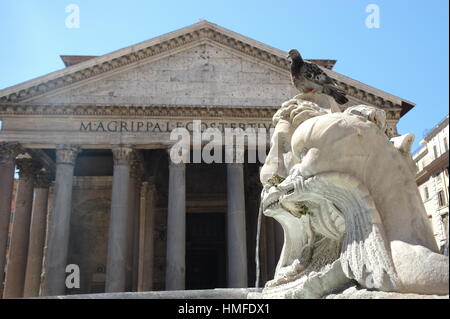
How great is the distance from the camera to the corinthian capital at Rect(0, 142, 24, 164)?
1534 centimetres

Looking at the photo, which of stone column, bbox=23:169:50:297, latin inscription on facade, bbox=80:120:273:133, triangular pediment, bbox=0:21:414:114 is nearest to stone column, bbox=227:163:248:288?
latin inscription on facade, bbox=80:120:273:133

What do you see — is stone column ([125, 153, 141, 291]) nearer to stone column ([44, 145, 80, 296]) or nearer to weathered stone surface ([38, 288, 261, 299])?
stone column ([44, 145, 80, 296])

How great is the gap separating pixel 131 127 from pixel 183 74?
9.66ft

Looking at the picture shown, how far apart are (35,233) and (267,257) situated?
969 centimetres

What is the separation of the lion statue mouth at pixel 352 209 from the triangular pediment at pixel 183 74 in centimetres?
1381

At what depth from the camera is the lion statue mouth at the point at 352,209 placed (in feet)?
7.46

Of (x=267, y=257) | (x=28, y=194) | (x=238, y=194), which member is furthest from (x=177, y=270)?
(x=28, y=194)

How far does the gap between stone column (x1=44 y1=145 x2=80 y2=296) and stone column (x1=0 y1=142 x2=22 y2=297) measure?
1.47m

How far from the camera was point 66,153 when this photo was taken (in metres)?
15.5

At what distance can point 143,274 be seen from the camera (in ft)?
65.2

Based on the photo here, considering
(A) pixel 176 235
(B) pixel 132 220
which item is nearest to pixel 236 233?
(A) pixel 176 235

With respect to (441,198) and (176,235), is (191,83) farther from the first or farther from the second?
(441,198)

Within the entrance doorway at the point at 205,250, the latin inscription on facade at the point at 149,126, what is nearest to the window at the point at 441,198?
the entrance doorway at the point at 205,250
